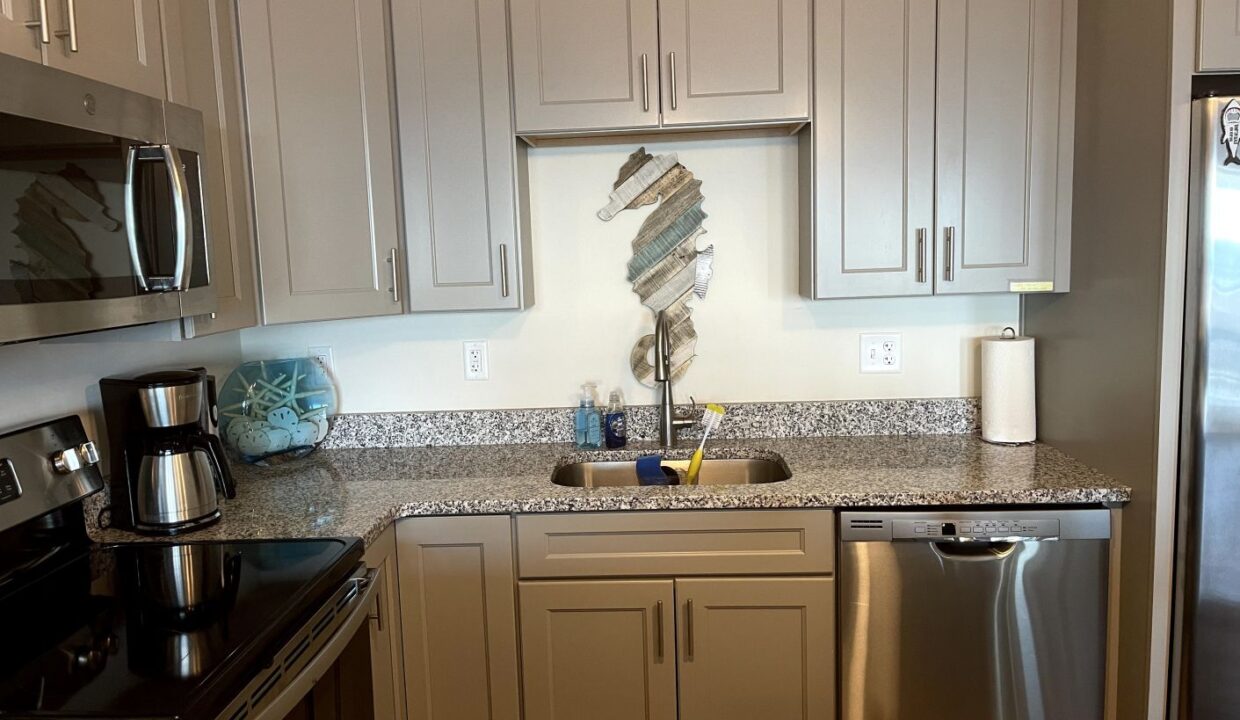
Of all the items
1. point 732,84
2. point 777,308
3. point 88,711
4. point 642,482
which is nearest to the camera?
point 88,711

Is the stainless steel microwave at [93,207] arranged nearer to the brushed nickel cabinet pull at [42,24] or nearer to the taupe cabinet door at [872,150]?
the brushed nickel cabinet pull at [42,24]

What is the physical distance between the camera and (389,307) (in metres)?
2.20

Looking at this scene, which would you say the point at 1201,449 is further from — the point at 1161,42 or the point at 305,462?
the point at 305,462

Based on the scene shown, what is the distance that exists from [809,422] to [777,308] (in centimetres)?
35

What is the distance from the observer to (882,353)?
249 centimetres

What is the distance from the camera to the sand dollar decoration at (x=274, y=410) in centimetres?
230

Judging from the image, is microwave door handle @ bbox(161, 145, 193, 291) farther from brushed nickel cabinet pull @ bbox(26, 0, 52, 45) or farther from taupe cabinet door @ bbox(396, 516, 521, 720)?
taupe cabinet door @ bbox(396, 516, 521, 720)

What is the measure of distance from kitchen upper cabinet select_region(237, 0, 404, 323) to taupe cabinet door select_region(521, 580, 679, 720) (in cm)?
89

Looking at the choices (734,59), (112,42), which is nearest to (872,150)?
(734,59)

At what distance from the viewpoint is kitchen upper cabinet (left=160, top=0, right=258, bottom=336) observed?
174 centimetres

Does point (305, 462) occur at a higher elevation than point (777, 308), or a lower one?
lower

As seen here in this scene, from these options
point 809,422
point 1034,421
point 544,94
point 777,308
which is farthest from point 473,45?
point 1034,421

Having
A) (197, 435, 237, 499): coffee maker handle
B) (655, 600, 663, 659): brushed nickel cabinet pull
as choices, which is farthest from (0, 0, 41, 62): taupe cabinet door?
(655, 600, 663, 659): brushed nickel cabinet pull

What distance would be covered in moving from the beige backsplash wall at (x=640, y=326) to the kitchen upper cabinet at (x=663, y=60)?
0.31 m
